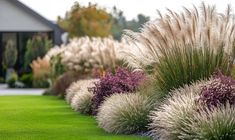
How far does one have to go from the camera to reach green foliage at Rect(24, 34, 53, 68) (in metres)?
44.8

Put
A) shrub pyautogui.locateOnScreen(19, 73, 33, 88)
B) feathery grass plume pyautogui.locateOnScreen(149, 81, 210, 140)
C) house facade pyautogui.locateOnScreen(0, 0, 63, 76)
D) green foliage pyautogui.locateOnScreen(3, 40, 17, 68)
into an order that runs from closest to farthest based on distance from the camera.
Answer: feathery grass plume pyautogui.locateOnScreen(149, 81, 210, 140)
shrub pyautogui.locateOnScreen(19, 73, 33, 88)
green foliage pyautogui.locateOnScreen(3, 40, 17, 68)
house facade pyautogui.locateOnScreen(0, 0, 63, 76)

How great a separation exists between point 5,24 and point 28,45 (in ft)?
10.7

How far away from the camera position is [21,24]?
Answer: 47500 mm

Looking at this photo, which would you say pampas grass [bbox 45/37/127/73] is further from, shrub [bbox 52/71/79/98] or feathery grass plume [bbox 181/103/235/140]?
feathery grass plume [bbox 181/103/235/140]

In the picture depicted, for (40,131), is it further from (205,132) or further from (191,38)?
(205,132)

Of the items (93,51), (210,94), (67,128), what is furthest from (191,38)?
(93,51)

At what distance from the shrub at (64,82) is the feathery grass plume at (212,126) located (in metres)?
15.5

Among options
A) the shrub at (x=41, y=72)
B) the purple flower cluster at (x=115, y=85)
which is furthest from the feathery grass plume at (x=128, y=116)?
the shrub at (x=41, y=72)

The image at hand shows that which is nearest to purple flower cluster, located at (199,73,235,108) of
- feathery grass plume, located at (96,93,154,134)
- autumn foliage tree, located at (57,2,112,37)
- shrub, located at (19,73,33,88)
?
feathery grass plume, located at (96,93,154,134)

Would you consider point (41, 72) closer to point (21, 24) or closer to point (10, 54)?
point (10, 54)

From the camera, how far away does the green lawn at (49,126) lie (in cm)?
1184

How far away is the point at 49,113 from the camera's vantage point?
17359 mm

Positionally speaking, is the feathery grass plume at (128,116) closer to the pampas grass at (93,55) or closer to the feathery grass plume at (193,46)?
the feathery grass plume at (193,46)

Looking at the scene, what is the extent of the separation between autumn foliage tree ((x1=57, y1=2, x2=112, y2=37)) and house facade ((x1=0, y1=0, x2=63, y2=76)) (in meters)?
3.87
